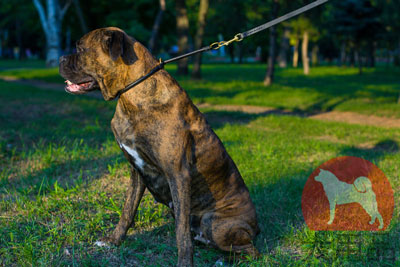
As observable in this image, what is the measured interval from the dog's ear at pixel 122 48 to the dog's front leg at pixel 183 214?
968mm

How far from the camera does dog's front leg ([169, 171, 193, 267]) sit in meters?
3.03

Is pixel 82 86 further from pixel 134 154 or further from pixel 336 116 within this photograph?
pixel 336 116

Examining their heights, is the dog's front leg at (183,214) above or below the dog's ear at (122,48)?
below

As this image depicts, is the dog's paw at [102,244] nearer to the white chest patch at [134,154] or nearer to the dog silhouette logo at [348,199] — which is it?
the white chest patch at [134,154]

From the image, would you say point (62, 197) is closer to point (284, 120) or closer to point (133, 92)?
Result: point (133, 92)

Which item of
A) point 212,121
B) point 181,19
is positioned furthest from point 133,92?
point 181,19

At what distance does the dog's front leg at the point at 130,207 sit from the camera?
3.62 metres

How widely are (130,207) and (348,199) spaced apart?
2.61 metres

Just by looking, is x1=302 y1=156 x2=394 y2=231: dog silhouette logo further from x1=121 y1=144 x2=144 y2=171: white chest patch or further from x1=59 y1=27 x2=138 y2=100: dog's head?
x1=59 y1=27 x2=138 y2=100: dog's head

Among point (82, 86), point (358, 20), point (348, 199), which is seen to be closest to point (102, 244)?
point (82, 86)

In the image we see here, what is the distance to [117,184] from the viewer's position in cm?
504

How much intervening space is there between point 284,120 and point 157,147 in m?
7.57

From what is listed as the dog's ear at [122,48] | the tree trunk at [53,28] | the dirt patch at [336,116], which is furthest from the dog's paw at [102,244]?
the tree trunk at [53,28]

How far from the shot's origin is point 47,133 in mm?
7648
